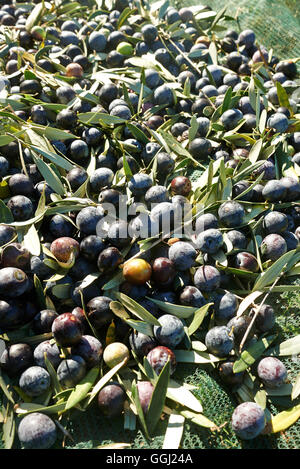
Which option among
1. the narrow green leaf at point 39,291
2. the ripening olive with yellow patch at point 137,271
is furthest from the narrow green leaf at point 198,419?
the narrow green leaf at point 39,291

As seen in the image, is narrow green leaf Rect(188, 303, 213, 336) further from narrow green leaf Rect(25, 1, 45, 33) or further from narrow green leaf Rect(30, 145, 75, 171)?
narrow green leaf Rect(25, 1, 45, 33)

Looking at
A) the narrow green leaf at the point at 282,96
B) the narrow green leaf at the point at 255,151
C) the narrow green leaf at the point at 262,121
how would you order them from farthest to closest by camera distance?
the narrow green leaf at the point at 282,96
the narrow green leaf at the point at 262,121
the narrow green leaf at the point at 255,151

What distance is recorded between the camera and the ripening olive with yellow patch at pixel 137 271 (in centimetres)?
174

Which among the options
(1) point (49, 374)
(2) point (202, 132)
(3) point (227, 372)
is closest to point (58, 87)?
(2) point (202, 132)

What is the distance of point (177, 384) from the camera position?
5.30 ft

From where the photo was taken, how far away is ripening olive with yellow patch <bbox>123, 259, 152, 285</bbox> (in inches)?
68.6

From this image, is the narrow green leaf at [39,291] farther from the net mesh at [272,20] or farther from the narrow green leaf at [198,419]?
the net mesh at [272,20]

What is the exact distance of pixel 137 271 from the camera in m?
1.74

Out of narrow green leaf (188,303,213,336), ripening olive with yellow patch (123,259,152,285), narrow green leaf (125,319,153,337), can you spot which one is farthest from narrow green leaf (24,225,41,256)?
narrow green leaf (188,303,213,336)

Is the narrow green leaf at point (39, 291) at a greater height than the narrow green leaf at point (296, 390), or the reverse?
the narrow green leaf at point (296, 390)

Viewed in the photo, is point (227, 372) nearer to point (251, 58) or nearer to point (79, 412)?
point (79, 412)

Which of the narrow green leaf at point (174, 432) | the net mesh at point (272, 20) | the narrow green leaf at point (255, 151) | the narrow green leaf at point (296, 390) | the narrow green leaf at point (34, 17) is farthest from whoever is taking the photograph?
the net mesh at point (272, 20)

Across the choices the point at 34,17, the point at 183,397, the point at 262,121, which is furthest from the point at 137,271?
the point at 34,17
